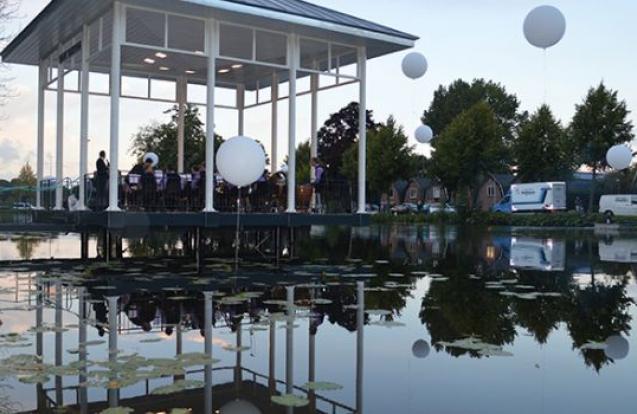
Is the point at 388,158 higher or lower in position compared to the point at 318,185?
higher

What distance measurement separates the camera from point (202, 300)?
10914 mm

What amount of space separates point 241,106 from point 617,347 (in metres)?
16.8

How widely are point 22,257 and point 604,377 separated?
1702cm

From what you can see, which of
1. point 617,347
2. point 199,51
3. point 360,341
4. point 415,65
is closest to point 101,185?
point 199,51

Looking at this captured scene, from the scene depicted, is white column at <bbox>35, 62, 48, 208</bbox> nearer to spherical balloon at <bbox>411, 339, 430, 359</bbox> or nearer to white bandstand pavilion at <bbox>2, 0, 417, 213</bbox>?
white bandstand pavilion at <bbox>2, 0, 417, 213</bbox>

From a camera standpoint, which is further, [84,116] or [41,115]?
[41,115]

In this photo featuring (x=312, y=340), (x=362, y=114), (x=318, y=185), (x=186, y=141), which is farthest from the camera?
(x=186, y=141)

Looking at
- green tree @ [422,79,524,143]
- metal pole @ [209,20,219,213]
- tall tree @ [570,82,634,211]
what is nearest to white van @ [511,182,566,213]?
tall tree @ [570,82,634,211]

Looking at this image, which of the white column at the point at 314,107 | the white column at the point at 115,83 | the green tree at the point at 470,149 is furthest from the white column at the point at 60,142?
the green tree at the point at 470,149

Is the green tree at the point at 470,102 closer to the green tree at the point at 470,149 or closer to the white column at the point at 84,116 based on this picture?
the green tree at the point at 470,149

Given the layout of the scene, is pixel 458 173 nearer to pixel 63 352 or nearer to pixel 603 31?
pixel 603 31

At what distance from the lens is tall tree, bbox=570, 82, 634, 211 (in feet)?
153

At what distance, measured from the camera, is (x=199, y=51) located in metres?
18.4

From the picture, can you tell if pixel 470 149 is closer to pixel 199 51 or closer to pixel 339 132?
pixel 339 132
